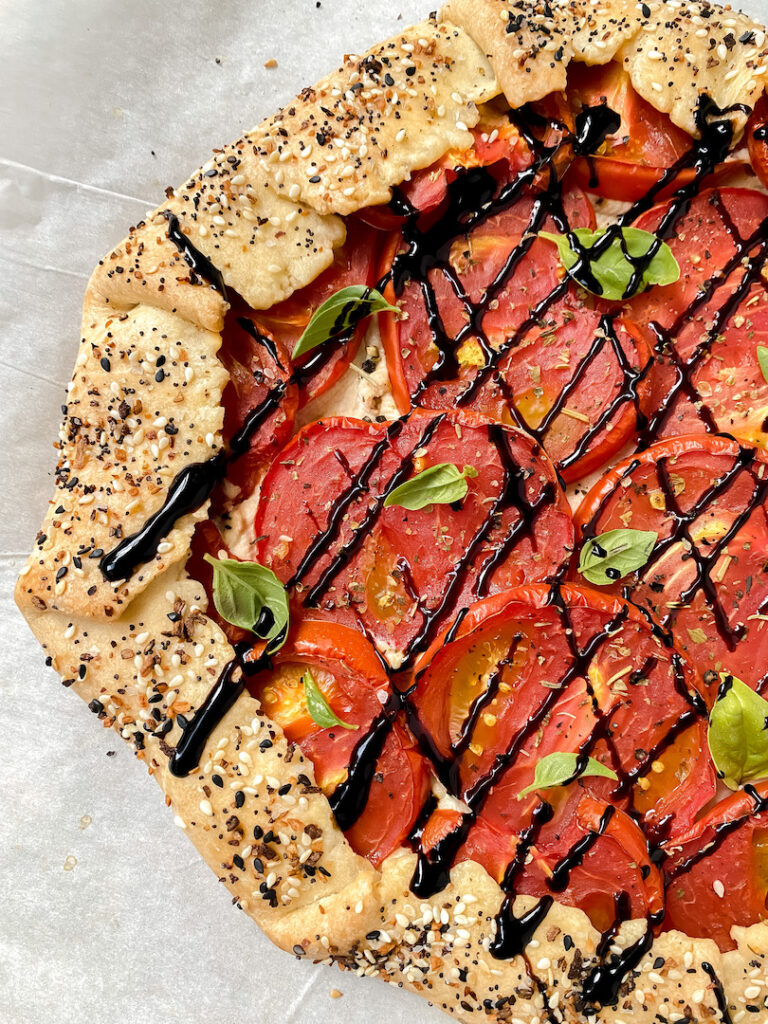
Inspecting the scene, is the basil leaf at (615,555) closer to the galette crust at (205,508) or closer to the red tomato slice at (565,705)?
the red tomato slice at (565,705)

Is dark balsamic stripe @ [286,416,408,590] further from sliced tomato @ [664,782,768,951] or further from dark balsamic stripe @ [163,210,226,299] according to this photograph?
sliced tomato @ [664,782,768,951]

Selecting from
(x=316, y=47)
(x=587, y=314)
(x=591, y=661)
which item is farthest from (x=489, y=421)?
(x=316, y=47)

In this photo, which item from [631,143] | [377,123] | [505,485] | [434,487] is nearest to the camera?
[434,487]

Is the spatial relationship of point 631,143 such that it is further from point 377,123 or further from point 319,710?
point 319,710

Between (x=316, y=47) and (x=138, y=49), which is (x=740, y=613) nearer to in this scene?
(x=316, y=47)

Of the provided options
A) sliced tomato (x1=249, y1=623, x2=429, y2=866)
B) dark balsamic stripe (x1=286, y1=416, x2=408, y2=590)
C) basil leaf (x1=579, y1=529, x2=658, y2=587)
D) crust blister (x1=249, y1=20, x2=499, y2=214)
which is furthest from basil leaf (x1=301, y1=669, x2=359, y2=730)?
crust blister (x1=249, y1=20, x2=499, y2=214)

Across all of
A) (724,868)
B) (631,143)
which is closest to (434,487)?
(631,143)
